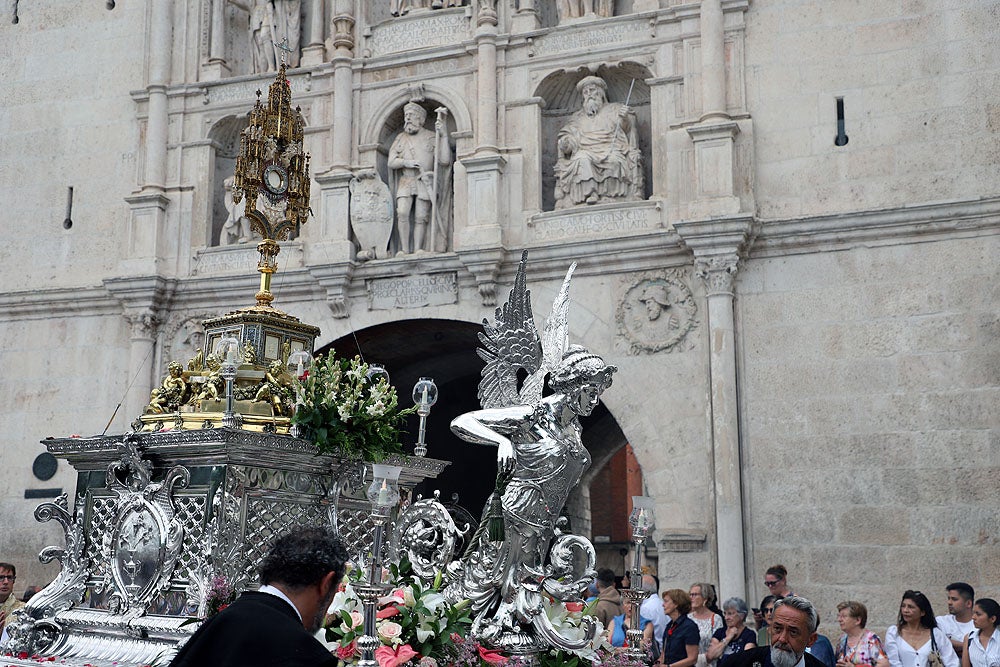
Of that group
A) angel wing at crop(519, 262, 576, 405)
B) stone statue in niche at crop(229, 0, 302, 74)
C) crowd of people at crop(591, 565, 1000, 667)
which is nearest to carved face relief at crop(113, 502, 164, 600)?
angel wing at crop(519, 262, 576, 405)

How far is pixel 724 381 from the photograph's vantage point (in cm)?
1416

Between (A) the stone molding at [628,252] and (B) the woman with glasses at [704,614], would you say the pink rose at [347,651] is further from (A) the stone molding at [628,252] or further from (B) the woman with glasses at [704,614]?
(A) the stone molding at [628,252]

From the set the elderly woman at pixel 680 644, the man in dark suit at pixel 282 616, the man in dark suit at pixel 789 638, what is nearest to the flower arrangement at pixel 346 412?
the elderly woman at pixel 680 644

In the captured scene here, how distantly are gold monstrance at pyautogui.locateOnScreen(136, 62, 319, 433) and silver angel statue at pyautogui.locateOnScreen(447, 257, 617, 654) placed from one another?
4.51 ft

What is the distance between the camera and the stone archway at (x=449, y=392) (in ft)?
54.5

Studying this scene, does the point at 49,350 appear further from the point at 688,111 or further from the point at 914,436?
the point at 914,436

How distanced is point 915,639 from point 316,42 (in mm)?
11873

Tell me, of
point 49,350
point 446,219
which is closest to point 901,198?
point 446,219

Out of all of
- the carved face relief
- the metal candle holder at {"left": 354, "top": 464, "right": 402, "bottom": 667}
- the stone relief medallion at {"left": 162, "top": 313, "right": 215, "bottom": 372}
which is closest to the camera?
the metal candle holder at {"left": 354, "top": 464, "right": 402, "bottom": 667}

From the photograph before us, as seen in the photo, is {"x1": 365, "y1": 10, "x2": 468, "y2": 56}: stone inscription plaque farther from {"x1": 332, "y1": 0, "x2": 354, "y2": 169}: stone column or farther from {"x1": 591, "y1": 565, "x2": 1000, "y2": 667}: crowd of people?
{"x1": 591, "y1": 565, "x2": 1000, "y2": 667}: crowd of people

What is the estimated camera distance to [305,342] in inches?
328

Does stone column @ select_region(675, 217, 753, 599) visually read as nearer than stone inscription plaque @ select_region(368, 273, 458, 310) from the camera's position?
Yes

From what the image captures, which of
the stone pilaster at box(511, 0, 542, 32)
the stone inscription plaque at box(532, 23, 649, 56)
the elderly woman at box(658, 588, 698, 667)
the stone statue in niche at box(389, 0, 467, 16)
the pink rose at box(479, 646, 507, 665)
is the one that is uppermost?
the stone statue in niche at box(389, 0, 467, 16)

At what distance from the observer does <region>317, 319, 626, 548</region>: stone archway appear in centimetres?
1661
